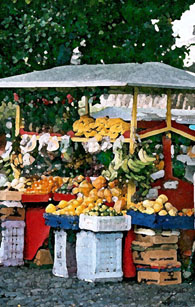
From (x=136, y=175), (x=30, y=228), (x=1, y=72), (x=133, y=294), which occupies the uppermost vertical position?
(x=1, y=72)

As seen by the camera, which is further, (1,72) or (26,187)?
(1,72)

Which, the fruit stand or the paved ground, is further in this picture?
the fruit stand

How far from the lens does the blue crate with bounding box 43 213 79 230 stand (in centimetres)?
852

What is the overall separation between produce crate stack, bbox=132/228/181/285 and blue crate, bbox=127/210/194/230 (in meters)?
0.11

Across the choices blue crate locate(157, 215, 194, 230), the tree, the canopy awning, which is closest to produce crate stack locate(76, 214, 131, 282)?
blue crate locate(157, 215, 194, 230)

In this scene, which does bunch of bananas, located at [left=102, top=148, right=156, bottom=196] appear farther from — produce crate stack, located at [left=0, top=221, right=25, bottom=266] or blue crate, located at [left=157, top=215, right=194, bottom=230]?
produce crate stack, located at [left=0, top=221, right=25, bottom=266]

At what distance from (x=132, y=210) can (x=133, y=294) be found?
102 cm

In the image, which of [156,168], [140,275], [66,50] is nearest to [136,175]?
[156,168]

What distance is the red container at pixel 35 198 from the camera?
930cm

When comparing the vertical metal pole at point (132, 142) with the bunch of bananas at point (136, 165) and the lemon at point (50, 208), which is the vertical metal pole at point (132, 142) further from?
the lemon at point (50, 208)

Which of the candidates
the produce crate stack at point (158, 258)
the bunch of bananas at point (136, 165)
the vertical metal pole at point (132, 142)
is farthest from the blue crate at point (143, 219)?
the bunch of bananas at point (136, 165)

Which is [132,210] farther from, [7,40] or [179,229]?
[7,40]

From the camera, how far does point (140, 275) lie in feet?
27.5

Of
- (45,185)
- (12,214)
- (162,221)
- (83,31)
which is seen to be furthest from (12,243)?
(83,31)
